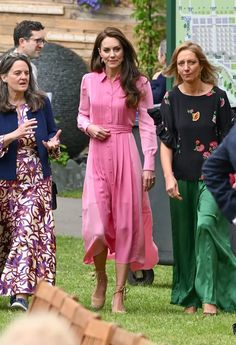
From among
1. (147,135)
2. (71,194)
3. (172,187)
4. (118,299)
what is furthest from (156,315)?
(71,194)

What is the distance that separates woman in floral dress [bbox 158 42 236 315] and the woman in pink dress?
226mm

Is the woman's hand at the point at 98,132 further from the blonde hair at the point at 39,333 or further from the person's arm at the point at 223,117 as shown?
the blonde hair at the point at 39,333

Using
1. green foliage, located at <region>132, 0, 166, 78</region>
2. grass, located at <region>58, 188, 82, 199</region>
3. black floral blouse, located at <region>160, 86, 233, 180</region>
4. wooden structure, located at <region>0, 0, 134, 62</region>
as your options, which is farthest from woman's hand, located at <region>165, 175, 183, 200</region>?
wooden structure, located at <region>0, 0, 134, 62</region>

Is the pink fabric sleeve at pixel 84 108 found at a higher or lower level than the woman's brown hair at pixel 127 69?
lower

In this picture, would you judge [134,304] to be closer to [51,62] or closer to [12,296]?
[12,296]

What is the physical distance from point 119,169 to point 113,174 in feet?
0.17

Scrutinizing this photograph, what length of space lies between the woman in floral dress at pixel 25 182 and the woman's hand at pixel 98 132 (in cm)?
25

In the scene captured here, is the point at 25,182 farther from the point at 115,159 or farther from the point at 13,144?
the point at 115,159

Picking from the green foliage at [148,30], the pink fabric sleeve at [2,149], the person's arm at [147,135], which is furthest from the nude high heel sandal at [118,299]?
the green foliage at [148,30]

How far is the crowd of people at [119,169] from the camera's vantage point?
8.27 meters

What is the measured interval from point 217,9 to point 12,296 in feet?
9.62

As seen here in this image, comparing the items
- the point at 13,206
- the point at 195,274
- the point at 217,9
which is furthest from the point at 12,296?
the point at 217,9

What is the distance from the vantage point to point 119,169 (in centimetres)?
842

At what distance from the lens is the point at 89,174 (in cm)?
849
